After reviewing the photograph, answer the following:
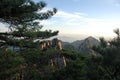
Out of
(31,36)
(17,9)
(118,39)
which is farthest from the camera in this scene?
(31,36)

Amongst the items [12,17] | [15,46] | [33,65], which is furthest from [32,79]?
[12,17]

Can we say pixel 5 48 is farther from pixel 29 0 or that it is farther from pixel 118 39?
pixel 118 39

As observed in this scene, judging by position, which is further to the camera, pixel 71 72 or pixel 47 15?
pixel 71 72

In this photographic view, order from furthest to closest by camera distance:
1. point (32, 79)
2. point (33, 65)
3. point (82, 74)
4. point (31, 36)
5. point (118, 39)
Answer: point (33, 65) → point (32, 79) → point (82, 74) → point (31, 36) → point (118, 39)

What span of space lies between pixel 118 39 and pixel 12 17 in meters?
7.26

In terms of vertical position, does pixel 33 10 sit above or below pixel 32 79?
above

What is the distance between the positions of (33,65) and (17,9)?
49.6ft

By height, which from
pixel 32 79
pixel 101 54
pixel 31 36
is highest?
pixel 31 36

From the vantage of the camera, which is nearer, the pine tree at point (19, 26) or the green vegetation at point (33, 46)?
the green vegetation at point (33, 46)

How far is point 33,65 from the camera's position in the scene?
33.2m

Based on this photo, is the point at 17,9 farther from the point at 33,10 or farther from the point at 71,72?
the point at 71,72

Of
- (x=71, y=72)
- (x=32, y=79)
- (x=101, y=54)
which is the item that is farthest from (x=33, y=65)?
(x=101, y=54)

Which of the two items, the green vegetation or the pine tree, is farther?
the pine tree

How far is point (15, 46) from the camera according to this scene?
70.2 feet
